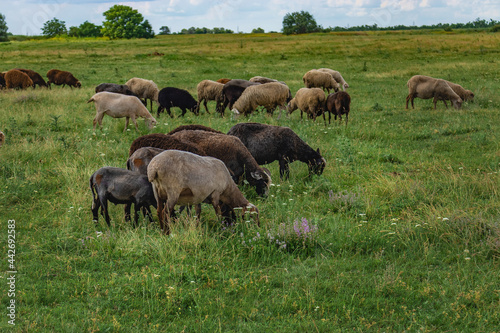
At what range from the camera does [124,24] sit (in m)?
97.4

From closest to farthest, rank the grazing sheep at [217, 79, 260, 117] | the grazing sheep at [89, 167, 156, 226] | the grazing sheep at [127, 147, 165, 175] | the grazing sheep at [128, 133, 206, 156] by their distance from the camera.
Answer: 1. the grazing sheep at [89, 167, 156, 226]
2. the grazing sheep at [127, 147, 165, 175]
3. the grazing sheep at [128, 133, 206, 156]
4. the grazing sheep at [217, 79, 260, 117]

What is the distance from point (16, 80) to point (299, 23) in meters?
89.7

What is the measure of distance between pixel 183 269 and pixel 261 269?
897 millimetres

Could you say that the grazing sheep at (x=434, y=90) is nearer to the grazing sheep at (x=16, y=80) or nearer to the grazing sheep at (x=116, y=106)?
the grazing sheep at (x=116, y=106)

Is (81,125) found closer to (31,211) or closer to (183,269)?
(31,211)

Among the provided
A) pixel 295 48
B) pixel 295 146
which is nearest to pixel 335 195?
pixel 295 146

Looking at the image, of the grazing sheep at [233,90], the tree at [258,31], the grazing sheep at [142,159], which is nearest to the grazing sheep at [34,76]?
the grazing sheep at [233,90]

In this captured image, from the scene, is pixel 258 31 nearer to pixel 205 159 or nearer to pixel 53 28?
pixel 53 28

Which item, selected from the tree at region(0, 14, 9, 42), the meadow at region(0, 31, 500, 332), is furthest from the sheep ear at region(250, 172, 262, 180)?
the tree at region(0, 14, 9, 42)

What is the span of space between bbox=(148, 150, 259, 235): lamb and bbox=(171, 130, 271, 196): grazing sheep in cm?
147

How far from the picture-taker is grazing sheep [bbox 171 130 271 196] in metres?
7.99

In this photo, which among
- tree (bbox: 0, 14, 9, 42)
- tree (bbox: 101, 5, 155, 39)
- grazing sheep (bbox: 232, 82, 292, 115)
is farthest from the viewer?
tree (bbox: 101, 5, 155, 39)

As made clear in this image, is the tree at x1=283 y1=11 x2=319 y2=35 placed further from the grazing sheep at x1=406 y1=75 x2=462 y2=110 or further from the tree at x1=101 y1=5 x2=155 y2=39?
the grazing sheep at x1=406 y1=75 x2=462 y2=110

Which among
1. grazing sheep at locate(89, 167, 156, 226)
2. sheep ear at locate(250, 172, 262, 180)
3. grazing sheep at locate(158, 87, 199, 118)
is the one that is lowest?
sheep ear at locate(250, 172, 262, 180)
